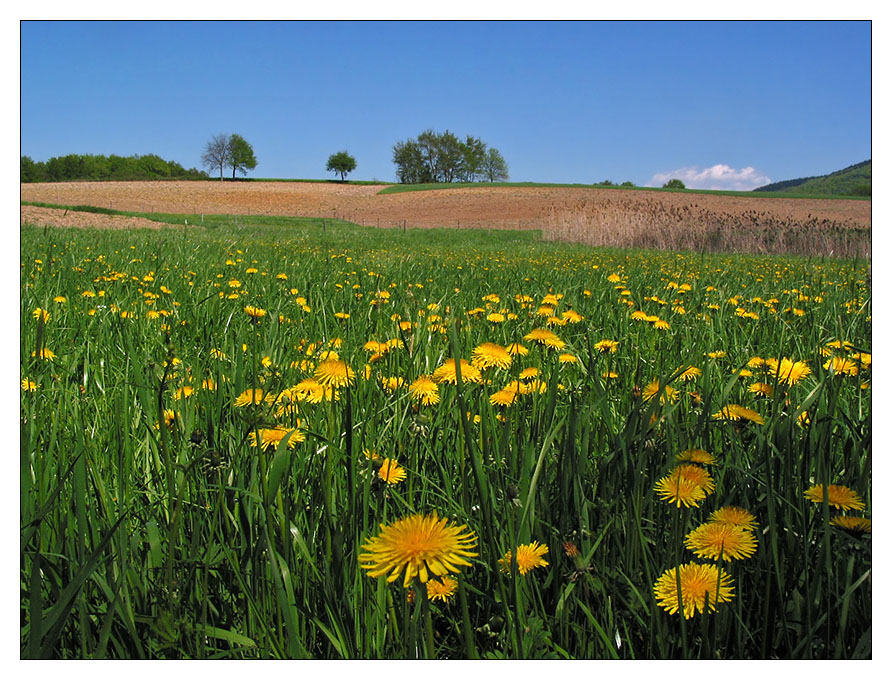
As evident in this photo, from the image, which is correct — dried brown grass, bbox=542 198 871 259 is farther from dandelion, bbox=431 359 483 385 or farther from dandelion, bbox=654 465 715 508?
dandelion, bbox=654 465 715 508

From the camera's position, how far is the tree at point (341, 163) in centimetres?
6838

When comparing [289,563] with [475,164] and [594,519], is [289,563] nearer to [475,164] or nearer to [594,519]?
[594,519]

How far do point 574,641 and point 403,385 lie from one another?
77 cm

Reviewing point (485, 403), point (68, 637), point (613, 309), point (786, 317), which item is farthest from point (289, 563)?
point (786, 317)

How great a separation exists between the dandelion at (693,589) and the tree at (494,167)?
5845 cm

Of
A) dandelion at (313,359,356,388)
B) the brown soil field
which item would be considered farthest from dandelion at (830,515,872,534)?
the brown soil field

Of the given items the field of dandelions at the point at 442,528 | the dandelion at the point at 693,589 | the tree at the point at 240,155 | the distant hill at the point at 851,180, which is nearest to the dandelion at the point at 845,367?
the field of dandelions at the point at 442,528

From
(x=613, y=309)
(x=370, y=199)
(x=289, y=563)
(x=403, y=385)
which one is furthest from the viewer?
(x=370, y=199)

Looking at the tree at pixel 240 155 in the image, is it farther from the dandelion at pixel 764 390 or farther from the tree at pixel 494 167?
the dandelion at pixel 764 390

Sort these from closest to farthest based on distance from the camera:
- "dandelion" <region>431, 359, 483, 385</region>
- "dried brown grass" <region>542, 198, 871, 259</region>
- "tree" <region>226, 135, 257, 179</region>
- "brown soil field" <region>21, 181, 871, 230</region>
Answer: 1. "dandelion" <region>431, 359, 483, 385</region>
2. "dried brown grass" <region>542, 198, 871, 259</region>
3. "brown soil field" <region>21, 181, 871, 230</region>
4. "tree" <region>226, 135, 257, 179</region>

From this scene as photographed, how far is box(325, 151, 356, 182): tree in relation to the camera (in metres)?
68.4

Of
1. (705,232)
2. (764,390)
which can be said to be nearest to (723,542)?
(764,390)

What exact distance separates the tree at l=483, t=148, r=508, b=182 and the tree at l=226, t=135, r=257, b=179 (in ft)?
74.5

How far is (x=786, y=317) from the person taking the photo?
286 cm
